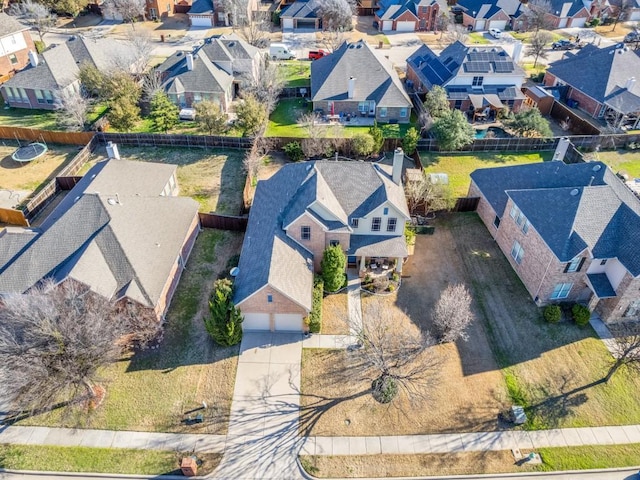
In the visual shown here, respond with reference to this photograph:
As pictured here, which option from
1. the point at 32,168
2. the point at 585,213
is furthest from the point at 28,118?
the point at 585,213

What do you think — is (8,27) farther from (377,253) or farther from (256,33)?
(377,253)

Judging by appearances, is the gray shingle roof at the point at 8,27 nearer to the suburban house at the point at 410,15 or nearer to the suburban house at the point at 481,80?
the suburban house at the point at 481,80

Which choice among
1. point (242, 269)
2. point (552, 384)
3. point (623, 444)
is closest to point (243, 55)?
point (242, 269)

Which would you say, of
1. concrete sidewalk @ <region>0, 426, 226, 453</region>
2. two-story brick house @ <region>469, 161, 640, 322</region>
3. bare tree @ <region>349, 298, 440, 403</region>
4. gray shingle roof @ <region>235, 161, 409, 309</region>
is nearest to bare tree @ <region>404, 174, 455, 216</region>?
gray shingle roof @ <region>235, 161, 409, 309</region>

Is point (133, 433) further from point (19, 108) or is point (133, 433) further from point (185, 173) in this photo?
point (19, 108)

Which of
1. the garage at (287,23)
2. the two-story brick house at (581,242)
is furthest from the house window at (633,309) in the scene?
the garage at (287,23)

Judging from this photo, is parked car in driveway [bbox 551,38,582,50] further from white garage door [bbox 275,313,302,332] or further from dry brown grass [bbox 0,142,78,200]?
dry brown grass [bbox 0,142,78,200]
